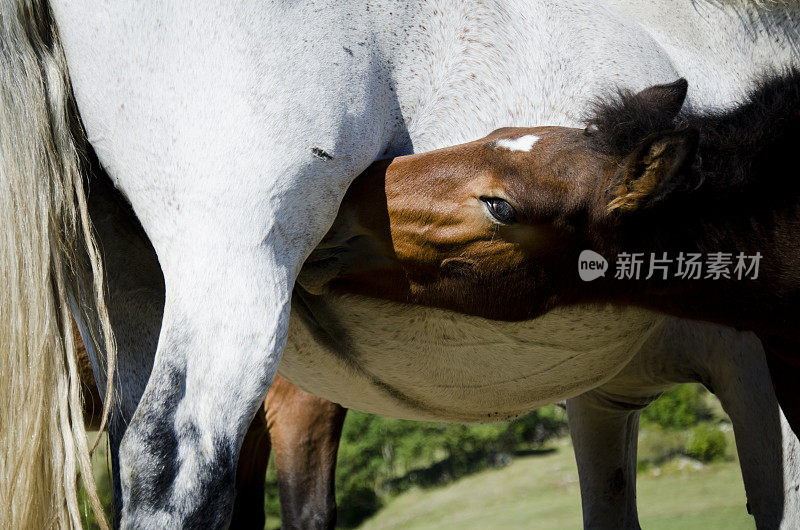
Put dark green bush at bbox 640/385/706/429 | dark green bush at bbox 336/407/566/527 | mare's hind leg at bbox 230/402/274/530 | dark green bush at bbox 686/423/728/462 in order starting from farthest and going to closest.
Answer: dark green bush at bbox 640/385/706/429
dark green bush at bbox 336/407/566/527
dark green bush at bbox 686/423/728/462
mare's hind leg at bbox 230/402/274/530

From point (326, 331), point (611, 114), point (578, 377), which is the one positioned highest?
point (611, 114)

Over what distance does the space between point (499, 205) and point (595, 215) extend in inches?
9.8

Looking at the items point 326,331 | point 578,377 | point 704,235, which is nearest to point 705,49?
point 704,235

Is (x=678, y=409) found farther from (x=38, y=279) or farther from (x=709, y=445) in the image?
(x=38, y=279)

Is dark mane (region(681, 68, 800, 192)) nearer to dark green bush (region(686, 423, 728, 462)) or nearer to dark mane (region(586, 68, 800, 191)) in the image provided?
dark mane (region(586, 68, 800, 191))

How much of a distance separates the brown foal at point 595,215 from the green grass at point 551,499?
2.91m

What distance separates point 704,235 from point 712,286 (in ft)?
0.46

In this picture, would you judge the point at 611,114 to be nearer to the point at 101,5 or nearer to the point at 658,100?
the point at 658,100

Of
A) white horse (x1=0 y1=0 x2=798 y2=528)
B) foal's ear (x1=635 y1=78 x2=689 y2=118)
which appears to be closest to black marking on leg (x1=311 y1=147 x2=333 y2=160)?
white horse (x1=0 y1=0 x2=798 y2=528)

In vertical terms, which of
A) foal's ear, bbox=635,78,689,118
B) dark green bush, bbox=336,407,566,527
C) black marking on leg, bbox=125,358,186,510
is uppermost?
foal's ear, bbox=635,78,689,118

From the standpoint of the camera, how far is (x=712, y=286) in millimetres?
2010

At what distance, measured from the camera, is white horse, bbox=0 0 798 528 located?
1.57m

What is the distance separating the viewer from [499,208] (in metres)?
1.83

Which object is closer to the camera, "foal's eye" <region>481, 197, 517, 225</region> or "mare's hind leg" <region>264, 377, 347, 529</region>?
"foal's eye" <region>481, 197, 517, 225</region>
